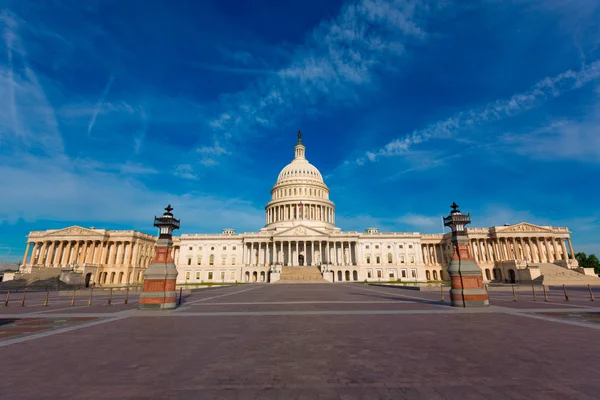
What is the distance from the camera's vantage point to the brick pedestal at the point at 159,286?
708 inches

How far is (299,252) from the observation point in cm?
9944

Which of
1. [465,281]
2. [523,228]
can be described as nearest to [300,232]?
[523,228]

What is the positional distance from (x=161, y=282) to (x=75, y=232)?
304 ft

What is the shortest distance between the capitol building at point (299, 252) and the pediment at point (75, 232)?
0.86ft

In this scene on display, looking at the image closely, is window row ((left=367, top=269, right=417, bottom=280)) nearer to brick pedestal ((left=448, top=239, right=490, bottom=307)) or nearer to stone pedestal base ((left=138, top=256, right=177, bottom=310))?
brick pedestal ((left=448, top=239, right=490, bottom=307))

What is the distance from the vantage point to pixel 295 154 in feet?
457

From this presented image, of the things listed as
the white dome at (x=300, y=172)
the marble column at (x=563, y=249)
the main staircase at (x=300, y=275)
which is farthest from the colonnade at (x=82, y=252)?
the marble column at (x=563, y=249)

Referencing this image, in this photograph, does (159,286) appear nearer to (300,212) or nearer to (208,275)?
(208,275)

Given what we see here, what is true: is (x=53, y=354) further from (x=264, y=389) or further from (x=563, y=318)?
(x=563, y=318)

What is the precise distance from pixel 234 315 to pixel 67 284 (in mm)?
65348

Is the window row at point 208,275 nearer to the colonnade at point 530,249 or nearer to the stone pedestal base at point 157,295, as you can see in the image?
the colonnade at point 530,249

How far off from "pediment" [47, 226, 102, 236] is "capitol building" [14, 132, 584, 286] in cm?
26

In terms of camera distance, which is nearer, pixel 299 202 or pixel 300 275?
pixel 300 275

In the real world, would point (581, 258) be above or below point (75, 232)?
below
